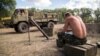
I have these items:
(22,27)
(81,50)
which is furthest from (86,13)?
(81,50)

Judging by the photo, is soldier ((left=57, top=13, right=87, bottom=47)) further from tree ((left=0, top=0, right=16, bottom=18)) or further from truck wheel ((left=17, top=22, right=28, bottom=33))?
tree ((left=0, top=0, right=16, bottom=18))

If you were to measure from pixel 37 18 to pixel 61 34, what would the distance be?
949 cm

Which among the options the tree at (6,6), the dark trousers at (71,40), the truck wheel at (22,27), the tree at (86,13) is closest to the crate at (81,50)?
the dark trousers at (71,40)

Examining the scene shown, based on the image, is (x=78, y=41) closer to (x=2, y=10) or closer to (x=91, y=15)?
(x=91, y=15)

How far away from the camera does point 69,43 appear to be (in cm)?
617

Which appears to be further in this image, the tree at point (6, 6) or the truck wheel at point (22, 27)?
the tree at point (6, 6)

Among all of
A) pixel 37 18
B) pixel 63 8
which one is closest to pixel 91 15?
pixel 63 8

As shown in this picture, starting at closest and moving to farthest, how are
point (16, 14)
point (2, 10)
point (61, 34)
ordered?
1. point (61, 34)
2. point (16, 14)
3. point (2, 10)

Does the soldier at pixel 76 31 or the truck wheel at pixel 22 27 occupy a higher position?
the soldier at pixel 76 31

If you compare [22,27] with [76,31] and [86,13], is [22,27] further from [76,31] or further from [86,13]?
[86,13]

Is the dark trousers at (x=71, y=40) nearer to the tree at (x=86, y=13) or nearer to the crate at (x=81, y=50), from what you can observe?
the crate at (x=81, y=50)

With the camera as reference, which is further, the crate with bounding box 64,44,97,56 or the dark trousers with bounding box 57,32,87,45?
the dark trousers with bounding box 57,32,87,45

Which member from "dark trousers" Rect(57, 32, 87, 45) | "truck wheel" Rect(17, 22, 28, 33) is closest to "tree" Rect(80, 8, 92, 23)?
"truck wheel" Rect(17, 22, 28, 33)

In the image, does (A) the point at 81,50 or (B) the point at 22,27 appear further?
(B) the point at 22,27
